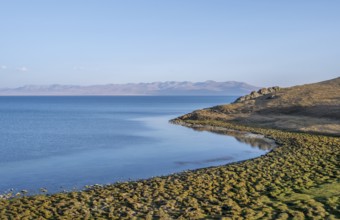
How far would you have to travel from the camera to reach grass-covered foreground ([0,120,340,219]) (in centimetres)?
2583

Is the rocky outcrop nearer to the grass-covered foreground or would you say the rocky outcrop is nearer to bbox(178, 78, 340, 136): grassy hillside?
bbox(178, 78, 340, 136): grassy hillside

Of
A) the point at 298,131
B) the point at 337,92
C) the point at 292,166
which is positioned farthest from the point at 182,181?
the point at 337,92

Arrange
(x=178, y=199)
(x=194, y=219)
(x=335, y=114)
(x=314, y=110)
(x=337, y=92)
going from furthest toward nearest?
(x=337, y=92)
(x=314, y=110)
(x=335, y=114)
(x=178, y=199)
(x=194, y=219)

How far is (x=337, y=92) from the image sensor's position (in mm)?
117250

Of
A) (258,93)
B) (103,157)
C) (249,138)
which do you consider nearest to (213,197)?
(103,157)

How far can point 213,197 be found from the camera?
1169 inches

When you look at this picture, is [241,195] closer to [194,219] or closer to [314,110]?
[194,219]

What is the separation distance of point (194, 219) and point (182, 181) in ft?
Answer: 35.4

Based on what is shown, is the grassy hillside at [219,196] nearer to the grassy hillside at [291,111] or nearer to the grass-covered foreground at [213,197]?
the grass-covered foreground at [213,197]

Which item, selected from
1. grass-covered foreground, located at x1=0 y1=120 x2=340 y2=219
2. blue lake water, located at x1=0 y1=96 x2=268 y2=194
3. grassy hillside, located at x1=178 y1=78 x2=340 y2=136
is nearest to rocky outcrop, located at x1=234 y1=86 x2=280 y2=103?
grassy hillside, located at x1=178 y1=78 x2=340 y2=136

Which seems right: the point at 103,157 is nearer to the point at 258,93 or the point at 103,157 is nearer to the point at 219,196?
the point at 219,196

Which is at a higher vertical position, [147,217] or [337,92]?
[337,92]

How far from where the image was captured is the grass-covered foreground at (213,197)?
84.7ft

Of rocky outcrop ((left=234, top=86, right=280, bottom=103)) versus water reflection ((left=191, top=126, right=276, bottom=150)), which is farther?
rocky outcrop ((left=234, top=86, right=280, bottom=103))
